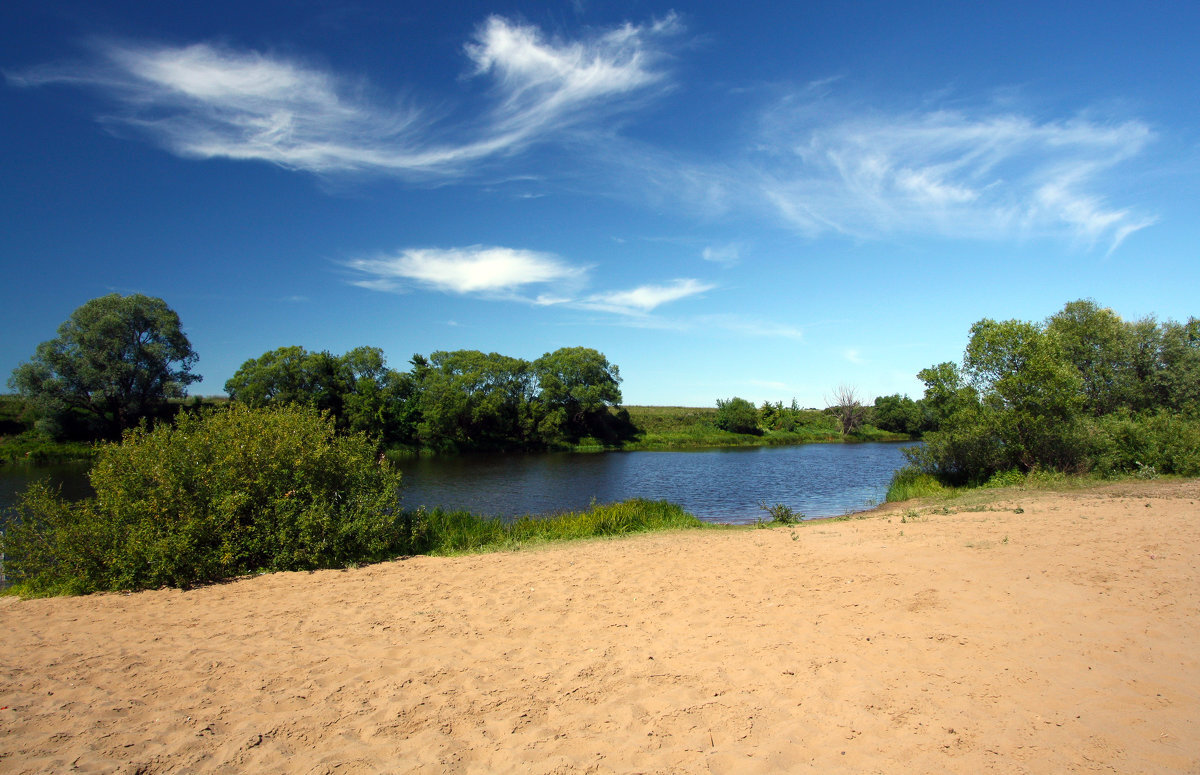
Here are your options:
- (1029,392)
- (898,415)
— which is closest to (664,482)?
(1029,392)

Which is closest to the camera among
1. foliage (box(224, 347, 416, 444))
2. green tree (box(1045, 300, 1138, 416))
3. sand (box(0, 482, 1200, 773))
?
sand (box(0, 482, 1200, 773))

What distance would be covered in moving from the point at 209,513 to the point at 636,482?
930 inches

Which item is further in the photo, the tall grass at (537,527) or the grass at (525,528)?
the tall grass at (537,527)

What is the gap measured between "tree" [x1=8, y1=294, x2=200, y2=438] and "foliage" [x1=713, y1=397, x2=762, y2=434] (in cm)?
5372

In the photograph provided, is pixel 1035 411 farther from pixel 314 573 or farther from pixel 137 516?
pixel 137 516

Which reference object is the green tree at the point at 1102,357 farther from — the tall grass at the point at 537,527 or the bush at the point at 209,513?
the bush at the point at 209,513

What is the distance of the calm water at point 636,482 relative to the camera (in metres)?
23.4

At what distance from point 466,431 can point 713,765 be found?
53954mm

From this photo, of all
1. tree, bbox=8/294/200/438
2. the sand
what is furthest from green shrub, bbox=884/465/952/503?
tree, bbox=8/294/200/438

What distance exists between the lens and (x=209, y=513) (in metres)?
10.5

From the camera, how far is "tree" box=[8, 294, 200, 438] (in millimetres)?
38469

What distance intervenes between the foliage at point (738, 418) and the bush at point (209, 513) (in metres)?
62.8

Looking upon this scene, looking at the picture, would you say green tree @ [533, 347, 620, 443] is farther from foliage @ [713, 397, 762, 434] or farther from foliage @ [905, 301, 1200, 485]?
foliage @ [905, 301, 1200, 485]

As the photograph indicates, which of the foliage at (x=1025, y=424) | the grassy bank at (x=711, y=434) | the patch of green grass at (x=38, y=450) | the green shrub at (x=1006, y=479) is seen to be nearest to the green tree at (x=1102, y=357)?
the foliage at (x=1025, y=424)
